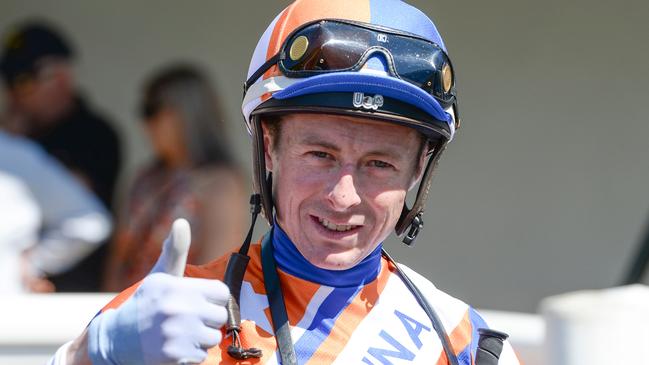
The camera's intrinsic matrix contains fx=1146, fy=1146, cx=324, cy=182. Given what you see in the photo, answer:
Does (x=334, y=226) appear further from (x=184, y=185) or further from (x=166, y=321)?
(x=184, y=185)

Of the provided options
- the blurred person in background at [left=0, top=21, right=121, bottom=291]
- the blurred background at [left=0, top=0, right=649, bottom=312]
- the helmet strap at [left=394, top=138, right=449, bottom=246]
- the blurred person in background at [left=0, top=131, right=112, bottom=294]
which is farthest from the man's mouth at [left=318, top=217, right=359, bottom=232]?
the blurred background at [left=0, top=0, right=649, bottom=312]

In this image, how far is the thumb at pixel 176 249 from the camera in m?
1.67

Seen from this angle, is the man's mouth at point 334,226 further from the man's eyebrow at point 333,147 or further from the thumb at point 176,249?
the thumb at point 176,249

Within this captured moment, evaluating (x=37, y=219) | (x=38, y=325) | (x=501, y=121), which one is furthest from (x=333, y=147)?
(x=501, y=121)

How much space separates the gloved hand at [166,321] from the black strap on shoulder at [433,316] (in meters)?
0.57

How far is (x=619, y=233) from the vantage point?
5871mm

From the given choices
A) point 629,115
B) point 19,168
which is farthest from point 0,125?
point 629,115

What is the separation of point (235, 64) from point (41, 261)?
172 centimetres

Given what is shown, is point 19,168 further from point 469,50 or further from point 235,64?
point 469,50

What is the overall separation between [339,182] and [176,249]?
0.45 meters

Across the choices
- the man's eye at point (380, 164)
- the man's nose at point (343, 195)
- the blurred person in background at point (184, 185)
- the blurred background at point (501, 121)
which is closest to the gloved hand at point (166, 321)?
the man's nose at point (343, 195)

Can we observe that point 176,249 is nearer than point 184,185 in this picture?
Yes

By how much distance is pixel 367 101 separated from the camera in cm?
207

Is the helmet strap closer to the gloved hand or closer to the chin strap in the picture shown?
the chin strap
